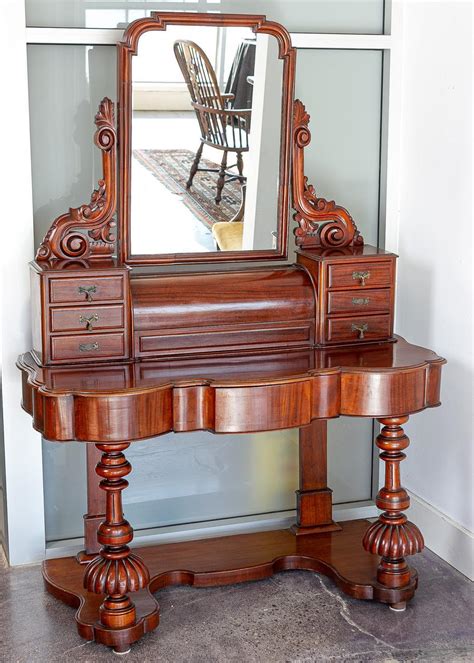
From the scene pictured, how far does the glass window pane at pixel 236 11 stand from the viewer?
3311 mm

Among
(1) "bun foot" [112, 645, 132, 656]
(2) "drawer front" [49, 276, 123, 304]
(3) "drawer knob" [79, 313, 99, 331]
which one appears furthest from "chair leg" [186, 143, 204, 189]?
(1) "bun foot" [112, 645, 132, 656]

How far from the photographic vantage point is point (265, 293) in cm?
331

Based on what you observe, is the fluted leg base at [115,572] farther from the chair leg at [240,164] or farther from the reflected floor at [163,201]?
the chair leg at [240,164]

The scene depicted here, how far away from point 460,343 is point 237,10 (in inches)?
54.7

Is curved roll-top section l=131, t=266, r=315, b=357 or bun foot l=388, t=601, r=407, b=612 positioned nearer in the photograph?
curved roll-top section l=131, t=266, r=315, b=357

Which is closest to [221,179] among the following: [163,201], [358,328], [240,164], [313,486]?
[240,164]

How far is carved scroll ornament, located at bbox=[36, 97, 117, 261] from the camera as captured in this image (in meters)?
3.22

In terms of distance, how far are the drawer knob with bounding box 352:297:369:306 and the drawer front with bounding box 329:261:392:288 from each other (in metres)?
0.04

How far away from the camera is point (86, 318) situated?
10.1ft

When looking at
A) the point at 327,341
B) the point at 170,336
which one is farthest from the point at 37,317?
the point at 327,341

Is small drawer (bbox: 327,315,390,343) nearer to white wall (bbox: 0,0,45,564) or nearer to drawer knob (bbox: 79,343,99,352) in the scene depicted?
drawer knob (bbox: 79,343,99,352)

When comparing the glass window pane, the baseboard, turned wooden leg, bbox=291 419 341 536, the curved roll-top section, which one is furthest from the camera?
turned wooden leg, bbox=291 419 341 536

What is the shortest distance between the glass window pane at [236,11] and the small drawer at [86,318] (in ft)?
3.20

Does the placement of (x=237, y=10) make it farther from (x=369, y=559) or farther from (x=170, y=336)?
(x=369, y=559)
